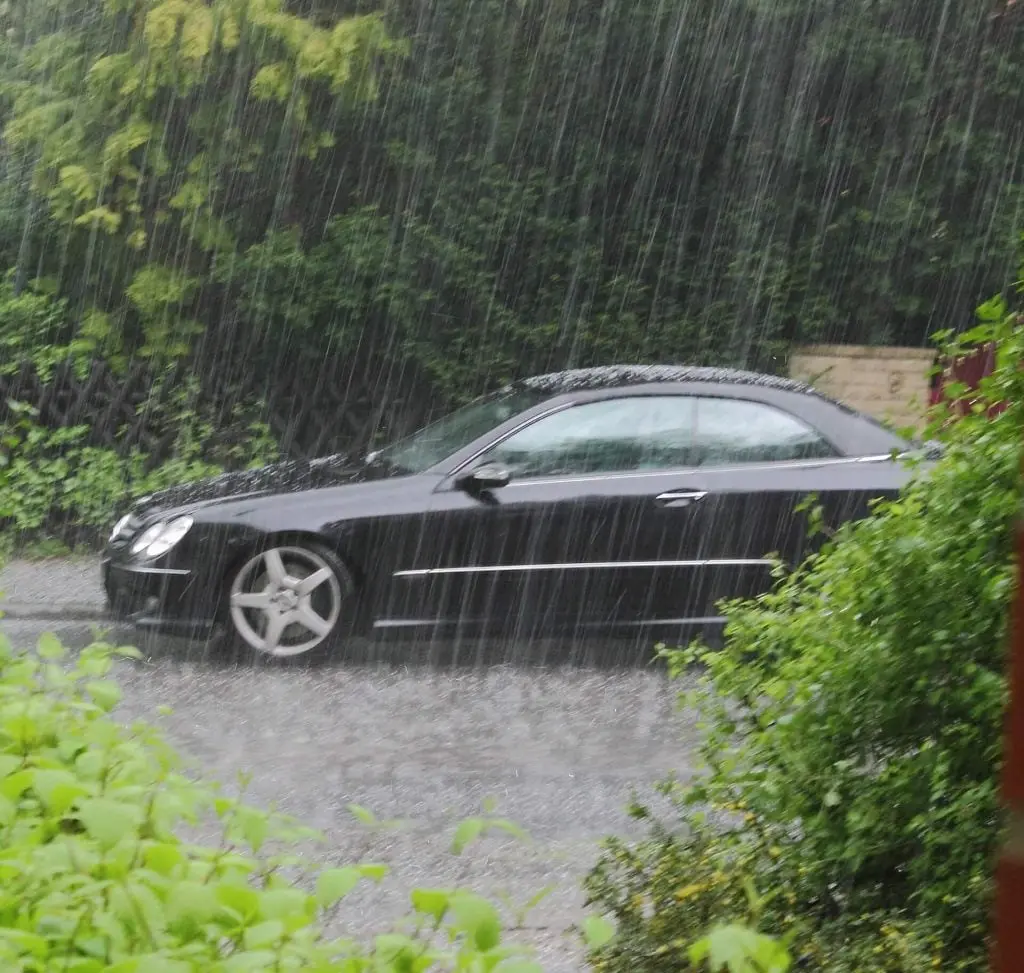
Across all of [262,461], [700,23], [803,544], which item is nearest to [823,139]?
[700,23]

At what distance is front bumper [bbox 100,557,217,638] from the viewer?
775cm

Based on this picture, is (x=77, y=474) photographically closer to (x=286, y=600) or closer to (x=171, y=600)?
(x=171, y=600)

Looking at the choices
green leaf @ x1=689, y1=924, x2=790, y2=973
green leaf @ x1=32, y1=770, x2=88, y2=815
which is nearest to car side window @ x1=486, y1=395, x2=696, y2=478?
green leaf @ x1=32, y1=770, x2=88, y2=815

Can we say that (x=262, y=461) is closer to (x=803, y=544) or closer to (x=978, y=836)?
(x=803, y=544)

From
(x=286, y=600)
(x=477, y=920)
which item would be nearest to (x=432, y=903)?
(x=477, y=920)

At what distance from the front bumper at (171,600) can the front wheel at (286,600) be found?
14cm

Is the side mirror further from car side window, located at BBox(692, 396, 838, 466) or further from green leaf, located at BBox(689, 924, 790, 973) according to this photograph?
green leaf, located at BBox(689, 924, 790, 973)

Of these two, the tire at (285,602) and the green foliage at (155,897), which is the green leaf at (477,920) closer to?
the green foliage at (155,897)

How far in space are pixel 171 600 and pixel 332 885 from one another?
5.92 metres

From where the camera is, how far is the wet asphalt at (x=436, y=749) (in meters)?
4.88

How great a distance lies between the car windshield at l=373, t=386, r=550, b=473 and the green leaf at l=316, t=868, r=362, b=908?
591cm

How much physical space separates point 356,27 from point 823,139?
444 cm

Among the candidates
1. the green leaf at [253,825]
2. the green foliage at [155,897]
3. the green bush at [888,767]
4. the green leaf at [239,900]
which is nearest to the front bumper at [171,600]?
the green bush at [888,767]

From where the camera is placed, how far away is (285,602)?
7.79 meters
